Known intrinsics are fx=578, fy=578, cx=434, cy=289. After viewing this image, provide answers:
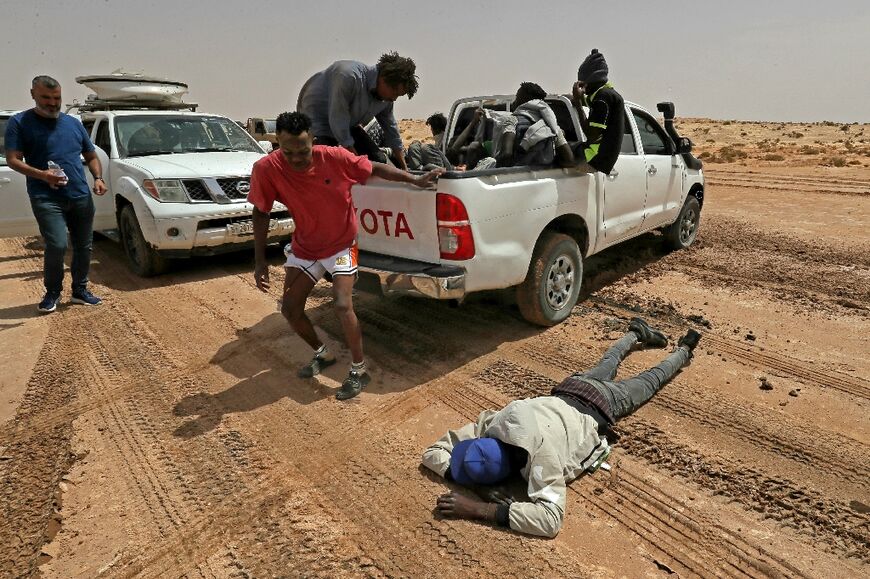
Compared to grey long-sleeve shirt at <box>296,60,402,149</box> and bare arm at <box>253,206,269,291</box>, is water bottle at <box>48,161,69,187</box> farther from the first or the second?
bare arm at <box>253,206,269,291</box>

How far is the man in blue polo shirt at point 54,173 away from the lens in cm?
543

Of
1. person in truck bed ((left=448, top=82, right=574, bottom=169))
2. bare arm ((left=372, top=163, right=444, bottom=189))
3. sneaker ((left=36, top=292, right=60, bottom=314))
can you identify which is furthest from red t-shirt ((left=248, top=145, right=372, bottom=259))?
sneaker ((left=36, top=292, right=60, bottom=314))

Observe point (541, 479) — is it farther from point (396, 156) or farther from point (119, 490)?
point (396, 156)

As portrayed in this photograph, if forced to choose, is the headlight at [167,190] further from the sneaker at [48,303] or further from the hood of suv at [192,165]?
the sneaker at [48,303]

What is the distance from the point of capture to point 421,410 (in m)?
3.80

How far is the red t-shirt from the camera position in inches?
146

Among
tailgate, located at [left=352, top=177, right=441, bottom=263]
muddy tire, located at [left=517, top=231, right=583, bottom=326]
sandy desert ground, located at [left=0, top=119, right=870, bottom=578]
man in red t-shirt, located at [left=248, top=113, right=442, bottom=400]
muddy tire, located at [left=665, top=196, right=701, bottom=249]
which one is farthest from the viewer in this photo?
muddy tire, located at [left=665, top=196, right=701, bottom=249]

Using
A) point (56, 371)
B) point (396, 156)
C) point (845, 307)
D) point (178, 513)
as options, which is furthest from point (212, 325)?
point (845, 307)

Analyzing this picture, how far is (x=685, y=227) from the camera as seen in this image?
7.46 m

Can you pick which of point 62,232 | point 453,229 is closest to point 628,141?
point 453,229

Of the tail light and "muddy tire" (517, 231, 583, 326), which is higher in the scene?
the tail light

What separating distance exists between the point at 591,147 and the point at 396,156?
1.73 metres

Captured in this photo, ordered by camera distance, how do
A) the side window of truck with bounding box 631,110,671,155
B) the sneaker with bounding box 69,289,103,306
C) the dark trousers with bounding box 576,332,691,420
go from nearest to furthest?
1. the dark trousers with bounding box 576,332,691,420
2. the sneaker with bounding box 69,289,103,306
3. the side window of truck with bounding box 631,110,671,155

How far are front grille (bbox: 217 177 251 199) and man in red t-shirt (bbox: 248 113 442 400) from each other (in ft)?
10.4
